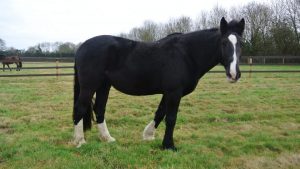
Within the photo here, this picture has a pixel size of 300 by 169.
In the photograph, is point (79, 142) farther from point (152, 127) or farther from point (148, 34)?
point (148, 34)

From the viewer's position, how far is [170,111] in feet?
15.4

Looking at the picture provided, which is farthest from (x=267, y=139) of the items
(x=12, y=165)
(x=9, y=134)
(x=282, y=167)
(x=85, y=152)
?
(x=9, y=134)

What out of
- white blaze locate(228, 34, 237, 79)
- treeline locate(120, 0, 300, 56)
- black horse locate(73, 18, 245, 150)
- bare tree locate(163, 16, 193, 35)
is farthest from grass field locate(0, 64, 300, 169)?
bare tree locate(163, 16, 193, 35)

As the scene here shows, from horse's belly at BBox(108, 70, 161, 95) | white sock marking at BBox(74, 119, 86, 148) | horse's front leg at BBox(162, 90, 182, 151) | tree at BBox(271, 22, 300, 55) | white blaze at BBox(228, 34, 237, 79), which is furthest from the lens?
tree at BBox(271, 22, 300, 55)

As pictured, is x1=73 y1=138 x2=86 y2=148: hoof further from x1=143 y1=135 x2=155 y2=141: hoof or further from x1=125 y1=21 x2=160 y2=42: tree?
x1=125 y1=21 x2=160 y2=42: tree

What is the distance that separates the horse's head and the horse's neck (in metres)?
0.24

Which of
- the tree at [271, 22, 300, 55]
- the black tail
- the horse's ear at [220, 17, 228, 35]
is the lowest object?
the black tail

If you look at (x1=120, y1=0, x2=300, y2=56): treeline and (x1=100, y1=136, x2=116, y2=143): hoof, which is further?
(x1=120, y1=0, x2=300, y2=56): treeline

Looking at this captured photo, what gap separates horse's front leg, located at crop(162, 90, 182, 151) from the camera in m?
4.58

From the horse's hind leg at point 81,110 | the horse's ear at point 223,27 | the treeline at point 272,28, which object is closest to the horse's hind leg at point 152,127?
the horse's hind leg at point 81,110

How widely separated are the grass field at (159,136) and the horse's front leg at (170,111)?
7.4 inches

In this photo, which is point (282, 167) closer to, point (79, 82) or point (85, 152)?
point (85, 152)

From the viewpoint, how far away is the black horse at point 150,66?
4.61m

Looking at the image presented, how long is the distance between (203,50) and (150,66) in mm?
906
